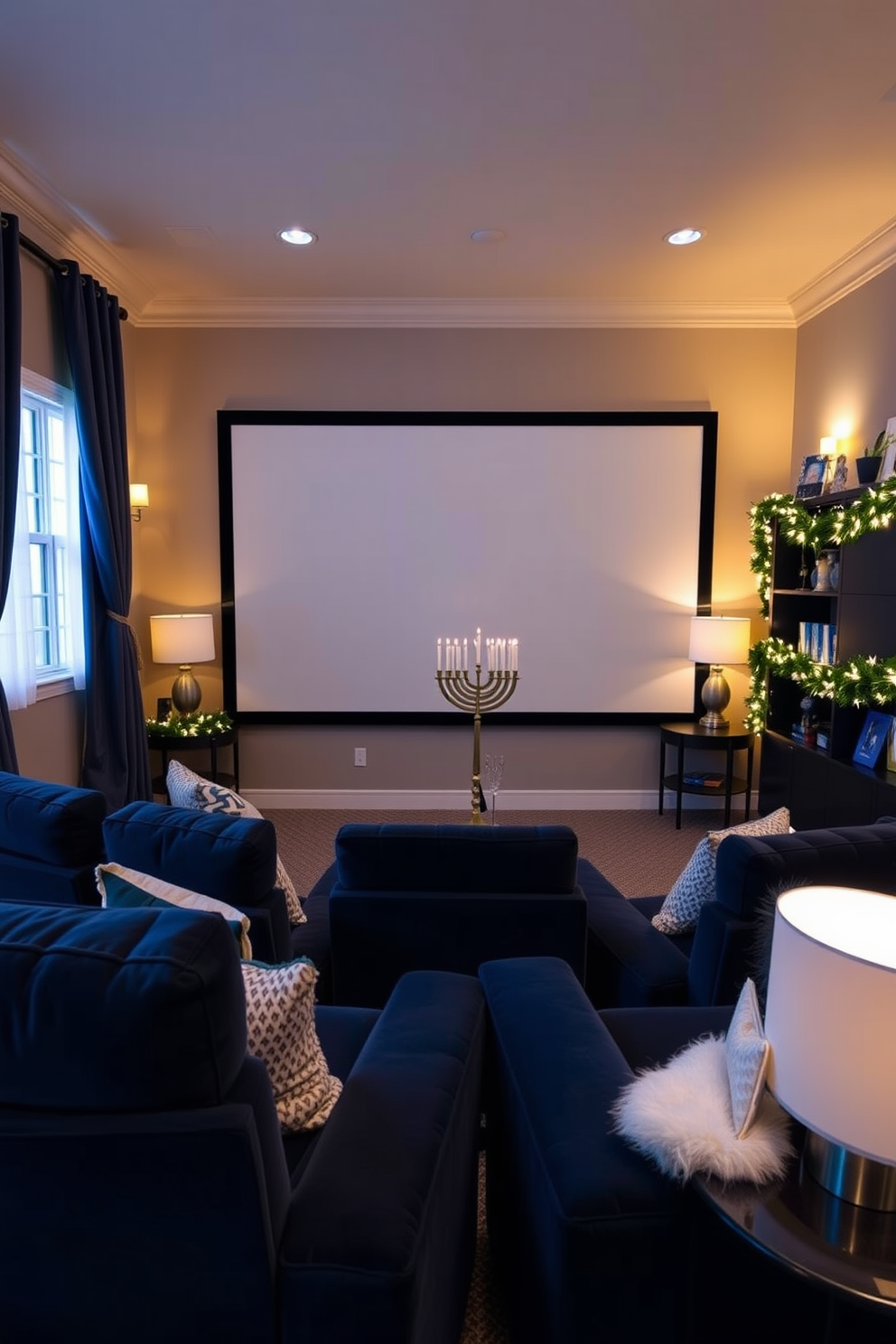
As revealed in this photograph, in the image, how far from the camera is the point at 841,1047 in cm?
101

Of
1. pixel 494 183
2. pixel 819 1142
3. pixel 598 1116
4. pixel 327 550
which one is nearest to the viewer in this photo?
pixel 819 1142

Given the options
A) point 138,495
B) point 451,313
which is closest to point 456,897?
point 138,495

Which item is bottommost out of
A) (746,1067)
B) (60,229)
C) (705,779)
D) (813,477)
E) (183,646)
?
(705,779)

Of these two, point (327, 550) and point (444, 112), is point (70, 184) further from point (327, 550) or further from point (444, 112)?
point (327, 550)

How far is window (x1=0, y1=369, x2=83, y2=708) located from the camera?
3.77m

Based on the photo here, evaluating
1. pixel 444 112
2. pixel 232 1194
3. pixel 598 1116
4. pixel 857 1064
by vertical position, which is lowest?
pixel 598 1116

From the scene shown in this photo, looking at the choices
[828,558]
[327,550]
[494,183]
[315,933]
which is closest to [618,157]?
[494,183]

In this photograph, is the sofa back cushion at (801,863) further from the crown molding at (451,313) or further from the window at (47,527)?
the crown molding at (451,313)

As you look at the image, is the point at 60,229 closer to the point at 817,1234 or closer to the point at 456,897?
the point at 456,897

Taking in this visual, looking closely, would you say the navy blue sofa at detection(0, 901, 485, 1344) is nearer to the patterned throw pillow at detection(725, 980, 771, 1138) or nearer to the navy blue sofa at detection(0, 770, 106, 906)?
the patterned throw pillow at detection(725, 980, 771, 1138)

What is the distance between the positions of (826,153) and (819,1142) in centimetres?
359

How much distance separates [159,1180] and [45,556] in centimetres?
395

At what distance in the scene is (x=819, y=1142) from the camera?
44.5 inches

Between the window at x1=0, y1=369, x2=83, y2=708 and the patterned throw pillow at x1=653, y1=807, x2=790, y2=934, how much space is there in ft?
9.64
